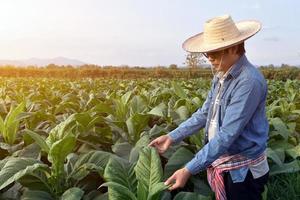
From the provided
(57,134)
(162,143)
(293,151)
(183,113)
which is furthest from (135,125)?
(293,151)

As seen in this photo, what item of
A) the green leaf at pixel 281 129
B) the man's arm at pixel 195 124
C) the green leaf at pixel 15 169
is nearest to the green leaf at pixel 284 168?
the green leaf at pixel 281 129

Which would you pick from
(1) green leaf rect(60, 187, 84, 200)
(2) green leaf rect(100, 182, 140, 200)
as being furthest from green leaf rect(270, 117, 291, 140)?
(1) green leaf rect(60, 187, 84, 200)

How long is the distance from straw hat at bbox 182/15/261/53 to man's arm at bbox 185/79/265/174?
0.26 metres

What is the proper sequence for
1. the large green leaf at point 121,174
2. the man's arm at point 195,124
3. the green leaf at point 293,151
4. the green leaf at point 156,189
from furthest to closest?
the green leaf at point 293,151
the man's arm at point 195,124
the large green leaf at point 121,174
the green leaf at point 156,189

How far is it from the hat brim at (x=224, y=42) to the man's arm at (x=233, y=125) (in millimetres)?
242

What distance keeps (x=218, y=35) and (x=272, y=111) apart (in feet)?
7.65

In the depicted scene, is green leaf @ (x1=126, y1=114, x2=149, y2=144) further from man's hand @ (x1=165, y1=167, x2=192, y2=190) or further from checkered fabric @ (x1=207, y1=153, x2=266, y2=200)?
man's hand @ (x1=165, y1=167, x2=192, y2=190)

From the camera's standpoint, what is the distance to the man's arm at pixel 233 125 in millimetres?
2607

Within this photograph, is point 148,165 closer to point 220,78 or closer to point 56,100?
point 220,78

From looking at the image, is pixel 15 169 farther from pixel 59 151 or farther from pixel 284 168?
pixel 284 168

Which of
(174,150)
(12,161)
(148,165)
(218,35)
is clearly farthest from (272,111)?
(12,161)

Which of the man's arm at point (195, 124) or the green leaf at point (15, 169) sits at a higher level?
the man's arm at point (195, 124)

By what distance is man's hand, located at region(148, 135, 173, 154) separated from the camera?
3.06 meters

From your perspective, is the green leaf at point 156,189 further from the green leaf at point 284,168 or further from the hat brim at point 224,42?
the green leaf at point 284,168
